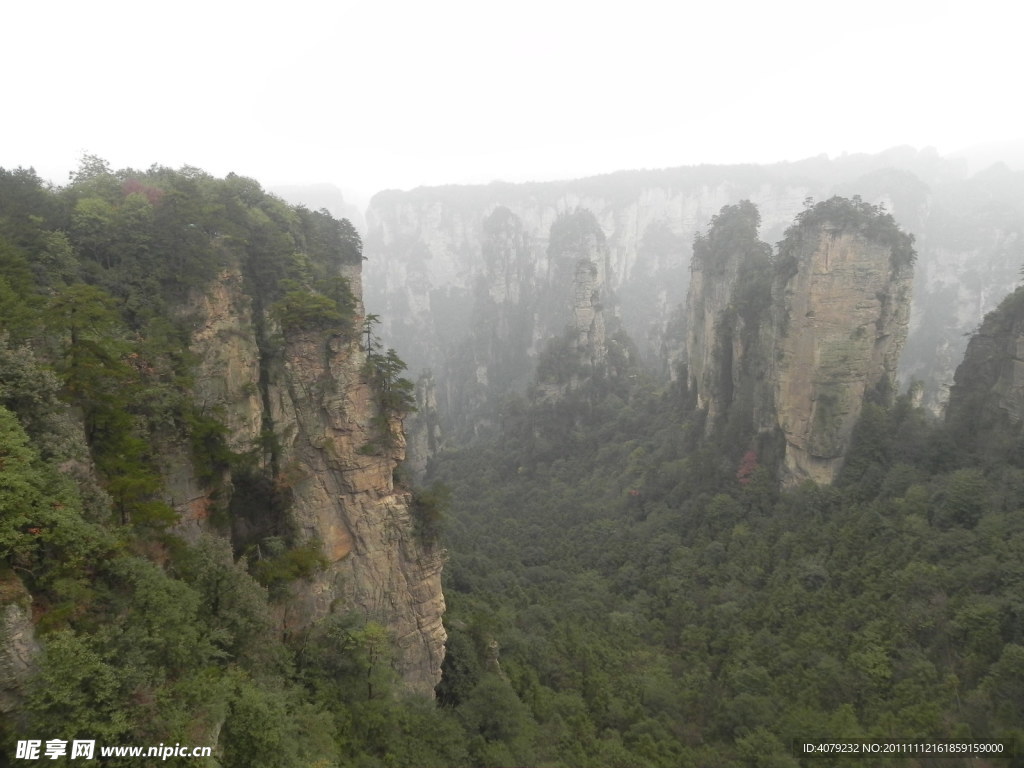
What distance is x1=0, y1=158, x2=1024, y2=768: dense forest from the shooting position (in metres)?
8.56

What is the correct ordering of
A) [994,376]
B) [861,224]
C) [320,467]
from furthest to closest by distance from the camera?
[861,224] < [994,376] < [320,467]

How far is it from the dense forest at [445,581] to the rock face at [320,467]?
0.42 m

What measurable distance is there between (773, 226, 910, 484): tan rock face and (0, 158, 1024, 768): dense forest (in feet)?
5.01

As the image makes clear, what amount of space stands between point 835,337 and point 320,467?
1041 inches

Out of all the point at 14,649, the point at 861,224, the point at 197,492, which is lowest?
the point at 197,492

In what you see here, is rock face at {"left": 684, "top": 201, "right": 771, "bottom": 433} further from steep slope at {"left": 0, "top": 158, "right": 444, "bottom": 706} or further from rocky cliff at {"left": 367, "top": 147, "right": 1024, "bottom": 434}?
steep slope at {"left": 0, "top": 158, "right": 444, "bottom": 706}

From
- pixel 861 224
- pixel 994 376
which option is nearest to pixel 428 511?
pixel 861 224

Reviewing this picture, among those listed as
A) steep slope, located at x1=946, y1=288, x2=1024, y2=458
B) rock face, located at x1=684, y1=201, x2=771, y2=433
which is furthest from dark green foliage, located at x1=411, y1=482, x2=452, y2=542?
rock face, located at x1=684, y1=201, x2=771, y2=433

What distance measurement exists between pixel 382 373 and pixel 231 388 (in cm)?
437

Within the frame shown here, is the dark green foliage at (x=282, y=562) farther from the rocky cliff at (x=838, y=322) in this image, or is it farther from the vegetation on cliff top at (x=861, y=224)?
the vegetation on cliff top at (x=861, y=224)

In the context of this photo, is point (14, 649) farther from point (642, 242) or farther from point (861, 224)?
point (642, 242)

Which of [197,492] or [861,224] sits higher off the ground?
[861,224]

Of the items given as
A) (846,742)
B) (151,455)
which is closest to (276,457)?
(151,455)

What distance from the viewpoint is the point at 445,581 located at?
91.9 feet
